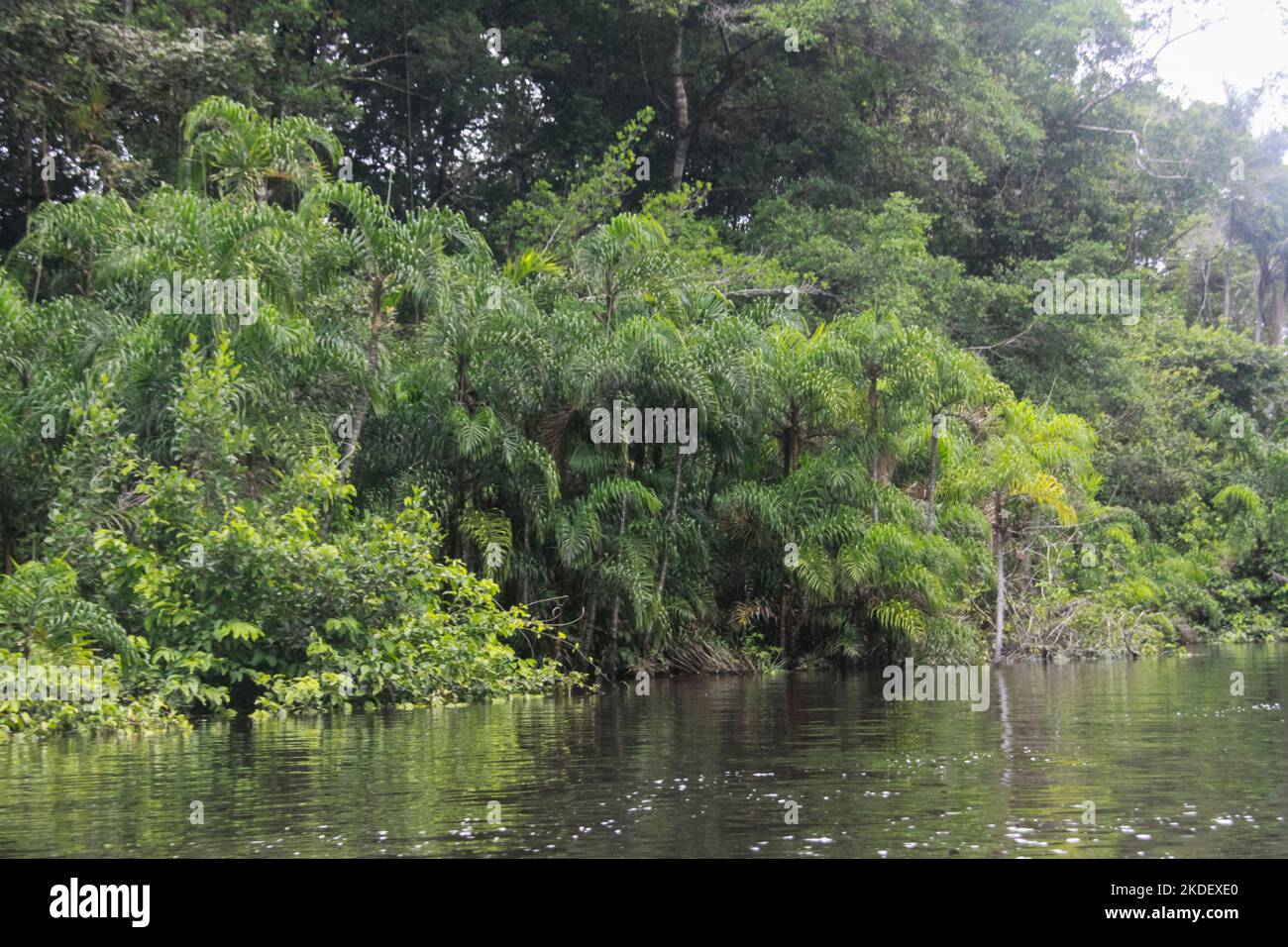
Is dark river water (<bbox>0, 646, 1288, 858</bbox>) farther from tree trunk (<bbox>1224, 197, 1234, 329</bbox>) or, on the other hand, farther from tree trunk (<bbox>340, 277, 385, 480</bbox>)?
tree trunk (<bbox>1224, 197, 1234, 329</bbox>)

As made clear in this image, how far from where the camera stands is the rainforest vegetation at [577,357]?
14031 mm

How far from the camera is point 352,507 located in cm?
1639

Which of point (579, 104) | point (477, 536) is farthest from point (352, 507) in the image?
point (579, 104)

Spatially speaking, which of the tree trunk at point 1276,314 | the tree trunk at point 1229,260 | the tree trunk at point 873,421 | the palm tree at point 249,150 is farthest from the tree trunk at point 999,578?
the tree trunk at point 1276,314

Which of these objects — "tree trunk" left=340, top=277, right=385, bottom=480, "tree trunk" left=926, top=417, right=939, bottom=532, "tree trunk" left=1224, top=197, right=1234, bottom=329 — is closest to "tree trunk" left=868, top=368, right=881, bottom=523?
"tree trunk" left=926, top=417, right=939, bottom=532

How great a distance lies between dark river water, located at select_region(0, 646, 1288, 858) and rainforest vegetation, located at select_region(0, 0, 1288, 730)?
2.59 meters

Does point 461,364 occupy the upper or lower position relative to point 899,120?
lower

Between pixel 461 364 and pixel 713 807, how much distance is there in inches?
438

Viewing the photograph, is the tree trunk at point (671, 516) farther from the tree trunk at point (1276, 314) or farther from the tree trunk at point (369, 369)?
the tree trunk at point (1276, 314)

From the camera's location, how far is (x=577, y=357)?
57.2 ft

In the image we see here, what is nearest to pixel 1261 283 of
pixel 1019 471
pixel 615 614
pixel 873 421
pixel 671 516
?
pixel 1019 471

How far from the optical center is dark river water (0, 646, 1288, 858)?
5.78 m
